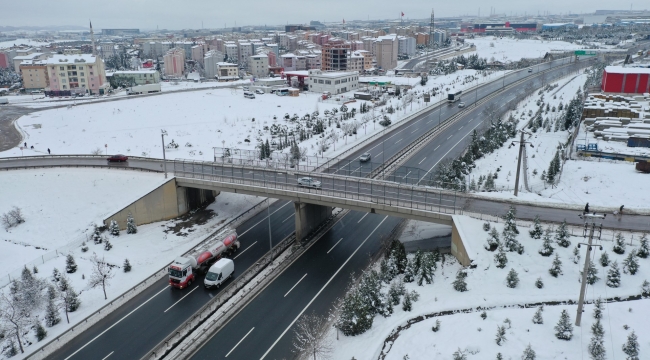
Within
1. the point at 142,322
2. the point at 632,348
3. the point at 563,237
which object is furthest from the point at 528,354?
the point at 142,322

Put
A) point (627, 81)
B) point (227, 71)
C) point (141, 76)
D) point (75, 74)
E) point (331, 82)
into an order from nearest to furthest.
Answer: point (627, 81) < point (331, 82) < point (75, 74) < point (141, 76) < point (227, 71)

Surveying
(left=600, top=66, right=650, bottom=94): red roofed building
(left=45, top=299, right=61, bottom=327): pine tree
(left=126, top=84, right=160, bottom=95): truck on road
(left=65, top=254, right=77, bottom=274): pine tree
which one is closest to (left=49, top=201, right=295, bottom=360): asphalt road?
(left=45, top=299, right=61, bottom=327): pine tree

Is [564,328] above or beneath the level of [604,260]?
beneath

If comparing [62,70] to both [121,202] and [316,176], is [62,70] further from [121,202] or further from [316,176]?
[316,176]

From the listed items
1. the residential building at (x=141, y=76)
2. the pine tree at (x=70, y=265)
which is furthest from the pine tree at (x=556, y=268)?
the residential building at (x=141, y=76)

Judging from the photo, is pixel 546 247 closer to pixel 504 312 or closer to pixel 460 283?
pixel 460 283

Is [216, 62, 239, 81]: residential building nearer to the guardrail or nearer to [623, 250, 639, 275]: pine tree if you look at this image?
the guardrail

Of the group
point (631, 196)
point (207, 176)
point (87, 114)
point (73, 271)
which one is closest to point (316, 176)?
point (207, 176)
